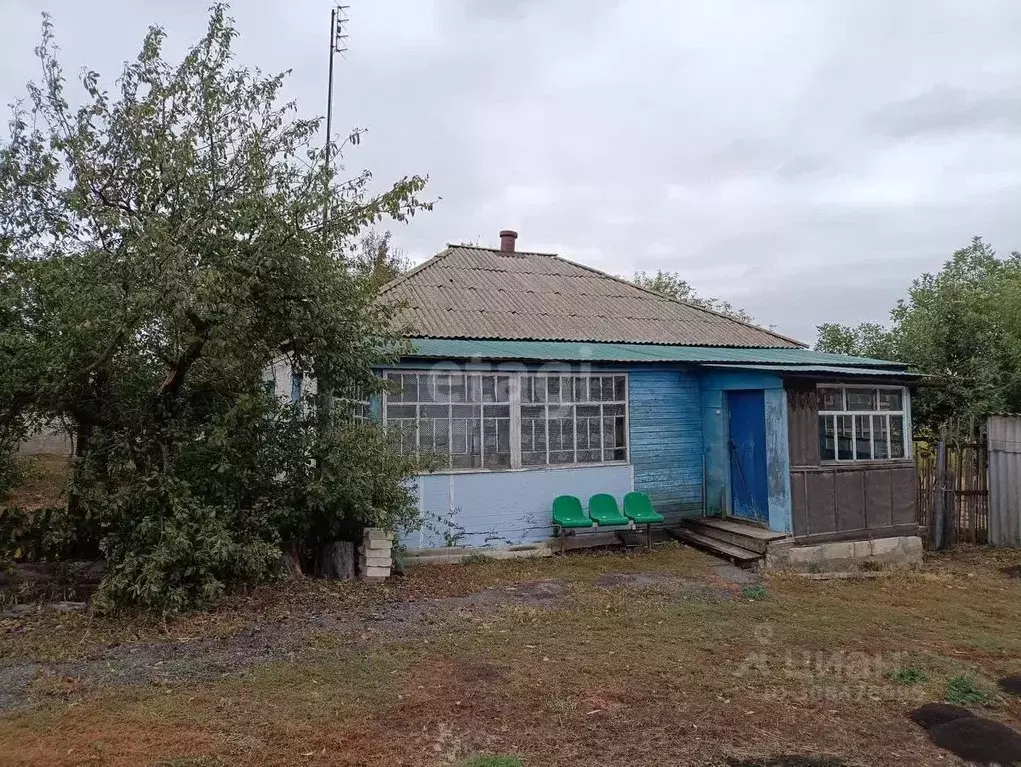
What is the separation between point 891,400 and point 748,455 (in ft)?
7.26

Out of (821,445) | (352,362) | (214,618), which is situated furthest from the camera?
(821,445)

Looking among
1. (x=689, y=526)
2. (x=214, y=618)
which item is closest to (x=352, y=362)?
(x=214, y=618)

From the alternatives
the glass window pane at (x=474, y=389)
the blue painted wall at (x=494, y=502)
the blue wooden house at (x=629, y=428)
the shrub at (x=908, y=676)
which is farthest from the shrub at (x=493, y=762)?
the glass window pane at (x=474, y=389)

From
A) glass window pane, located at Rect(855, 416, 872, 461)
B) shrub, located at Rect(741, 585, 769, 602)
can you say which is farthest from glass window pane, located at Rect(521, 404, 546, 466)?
glass window pane, located at Rect(855, 416, 872, 461)

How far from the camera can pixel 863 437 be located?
32.7ft

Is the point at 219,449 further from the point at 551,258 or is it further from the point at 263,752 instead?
the point at 551,258

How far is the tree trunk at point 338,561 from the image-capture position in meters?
7.88

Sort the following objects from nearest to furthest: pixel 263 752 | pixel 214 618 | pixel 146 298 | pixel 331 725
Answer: pixel 263 752, pixel 331 725, pixel 146 298, pixel 214 618

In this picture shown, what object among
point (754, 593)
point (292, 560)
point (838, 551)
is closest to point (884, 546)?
point (838, 551)

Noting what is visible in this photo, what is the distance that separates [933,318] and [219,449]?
11.9 m

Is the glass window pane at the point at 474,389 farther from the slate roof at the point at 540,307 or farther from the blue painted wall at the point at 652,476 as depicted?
the blue painted wall at the point at 652,476

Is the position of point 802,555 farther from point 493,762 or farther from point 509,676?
point 493,762

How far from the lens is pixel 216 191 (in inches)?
273

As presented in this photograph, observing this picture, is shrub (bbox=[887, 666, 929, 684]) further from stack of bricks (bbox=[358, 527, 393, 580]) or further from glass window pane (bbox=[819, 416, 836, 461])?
stack of bricks (bbox=[358, 527, 393, 580])
